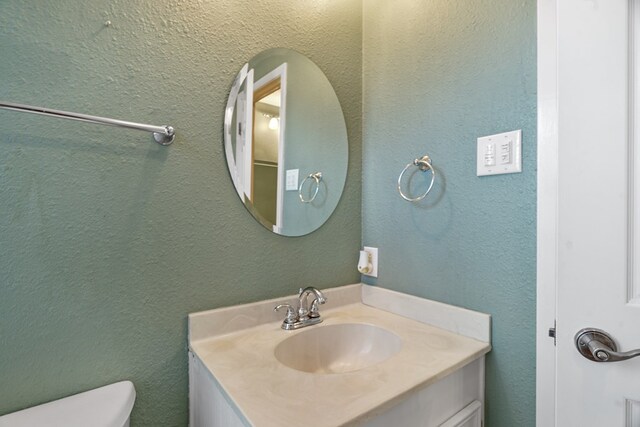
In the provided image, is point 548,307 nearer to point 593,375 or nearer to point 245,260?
point 593,375

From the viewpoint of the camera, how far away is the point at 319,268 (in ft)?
4.01

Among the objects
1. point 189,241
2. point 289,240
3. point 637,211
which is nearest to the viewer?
point 637,211

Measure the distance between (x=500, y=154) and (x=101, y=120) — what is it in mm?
1081

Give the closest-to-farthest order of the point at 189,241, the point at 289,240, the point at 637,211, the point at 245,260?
1. the point at 637,211
2. the point at 189,241
3. the point at 245,260
4. the point at 289,240

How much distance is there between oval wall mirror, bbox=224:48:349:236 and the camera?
1.04m

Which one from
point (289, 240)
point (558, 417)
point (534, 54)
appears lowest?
point (558, 417)

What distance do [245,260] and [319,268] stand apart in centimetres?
32

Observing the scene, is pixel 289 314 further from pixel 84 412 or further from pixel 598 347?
pixel 598 347

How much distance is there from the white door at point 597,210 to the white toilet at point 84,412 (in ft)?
3.31

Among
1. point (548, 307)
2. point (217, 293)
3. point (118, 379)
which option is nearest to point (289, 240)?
point (217, 293)

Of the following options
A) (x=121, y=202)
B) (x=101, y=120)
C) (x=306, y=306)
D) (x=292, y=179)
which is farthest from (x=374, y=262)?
(x=101, y=120)

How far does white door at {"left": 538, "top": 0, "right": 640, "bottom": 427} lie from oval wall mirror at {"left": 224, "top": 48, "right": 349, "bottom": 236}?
0.77 metres

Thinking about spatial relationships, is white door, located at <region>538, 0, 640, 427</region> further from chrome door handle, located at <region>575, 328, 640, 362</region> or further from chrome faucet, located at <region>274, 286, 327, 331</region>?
chrome faucet, located at <region>274, 286, 327, 331</region>

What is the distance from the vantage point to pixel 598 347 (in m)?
0.62
